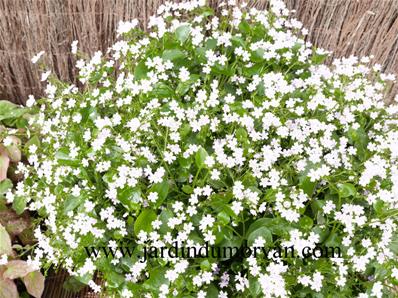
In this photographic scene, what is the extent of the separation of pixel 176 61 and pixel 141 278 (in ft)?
1.72

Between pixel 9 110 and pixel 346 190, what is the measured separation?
1250 mm

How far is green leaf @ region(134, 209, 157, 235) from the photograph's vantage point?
38.8 inches

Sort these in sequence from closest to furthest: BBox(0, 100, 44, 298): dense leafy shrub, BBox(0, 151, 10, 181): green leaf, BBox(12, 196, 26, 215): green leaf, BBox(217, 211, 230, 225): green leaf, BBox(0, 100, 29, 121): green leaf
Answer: BBox(217, 211, 230, 225): green leaf, BBox(12, 196, 26, 215): green leaf, BBox(0, 100, 44, 298): dense leafy shrub, BBox(0, 151, 10, 181): green leaf, BBox(0, 100, 29, 121): green leaf

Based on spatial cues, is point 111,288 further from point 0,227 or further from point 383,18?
point 383,18

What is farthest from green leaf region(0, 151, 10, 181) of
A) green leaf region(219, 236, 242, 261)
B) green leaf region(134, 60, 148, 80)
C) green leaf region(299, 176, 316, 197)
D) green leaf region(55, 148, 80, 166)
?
green leaf region(299, 176, 316, 197)

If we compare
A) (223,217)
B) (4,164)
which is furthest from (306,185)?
(4,164)

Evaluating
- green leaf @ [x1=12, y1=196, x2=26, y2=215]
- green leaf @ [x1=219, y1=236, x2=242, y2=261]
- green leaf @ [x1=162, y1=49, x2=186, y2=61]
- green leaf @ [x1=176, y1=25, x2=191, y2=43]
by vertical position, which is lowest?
green leaf @ [x1=12, y1=196, x2=26, y2=215]

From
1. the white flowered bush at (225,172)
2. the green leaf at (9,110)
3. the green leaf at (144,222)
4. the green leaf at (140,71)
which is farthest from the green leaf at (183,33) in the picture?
→ the green leaf at (9,110)

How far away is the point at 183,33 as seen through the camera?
→ 3.84ft

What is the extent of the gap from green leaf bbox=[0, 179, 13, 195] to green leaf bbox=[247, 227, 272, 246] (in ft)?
2.92

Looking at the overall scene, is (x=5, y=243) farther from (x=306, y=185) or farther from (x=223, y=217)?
(x=306, y=185)

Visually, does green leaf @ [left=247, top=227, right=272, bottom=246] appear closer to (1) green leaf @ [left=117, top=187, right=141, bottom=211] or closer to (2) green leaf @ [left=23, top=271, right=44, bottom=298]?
(1) green leaf @ [left=117, top=187, right=141, bottom=211]

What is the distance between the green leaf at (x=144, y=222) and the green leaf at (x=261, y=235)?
21cm

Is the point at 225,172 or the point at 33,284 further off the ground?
the point at 225,172
